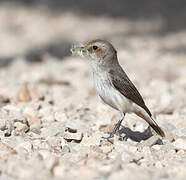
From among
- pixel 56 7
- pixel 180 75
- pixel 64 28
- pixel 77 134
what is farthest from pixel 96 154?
pixel 56 7

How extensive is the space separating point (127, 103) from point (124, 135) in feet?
1.44

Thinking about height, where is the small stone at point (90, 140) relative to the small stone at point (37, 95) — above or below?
below

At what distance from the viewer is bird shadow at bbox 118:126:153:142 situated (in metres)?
7.36

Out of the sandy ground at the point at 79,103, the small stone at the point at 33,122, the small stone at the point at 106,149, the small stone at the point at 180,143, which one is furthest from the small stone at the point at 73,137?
the small stone at the point at 180,143

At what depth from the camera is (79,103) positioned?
9086 mm

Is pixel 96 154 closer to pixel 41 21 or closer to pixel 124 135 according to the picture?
pixel 124 135

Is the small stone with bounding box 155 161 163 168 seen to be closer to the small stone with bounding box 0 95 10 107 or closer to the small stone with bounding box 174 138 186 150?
the small stone with bounding box 174 138 186 150

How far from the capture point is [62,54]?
14.0m

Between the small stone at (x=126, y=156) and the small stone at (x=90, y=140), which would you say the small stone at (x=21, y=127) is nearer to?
the small stone at (x=90, y=140)

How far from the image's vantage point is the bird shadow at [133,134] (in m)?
7.36

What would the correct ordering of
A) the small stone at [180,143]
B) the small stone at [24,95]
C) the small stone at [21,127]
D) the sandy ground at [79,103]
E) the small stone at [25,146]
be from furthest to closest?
the small stone at [24,95]
the small stone at [21,127]
the small stone at [180,143]
the small stone at [25,146]
the sandy ground at [79,103]

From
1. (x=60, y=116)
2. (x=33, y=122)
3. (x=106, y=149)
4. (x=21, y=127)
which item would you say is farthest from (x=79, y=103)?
(x=106, y=149)

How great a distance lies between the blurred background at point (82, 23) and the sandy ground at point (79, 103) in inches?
1.2

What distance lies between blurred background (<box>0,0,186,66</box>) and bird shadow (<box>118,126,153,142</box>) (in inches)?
254
